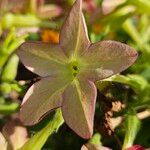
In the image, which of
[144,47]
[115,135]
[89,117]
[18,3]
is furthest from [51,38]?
[89,117]

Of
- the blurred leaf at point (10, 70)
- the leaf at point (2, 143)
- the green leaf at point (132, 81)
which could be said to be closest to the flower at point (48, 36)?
the blurred leaf at point (10, 70)

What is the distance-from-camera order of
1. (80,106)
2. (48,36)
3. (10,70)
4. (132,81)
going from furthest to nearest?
1. (48,36)
2. (10,70)
3. (132,81)
4. (80,106)

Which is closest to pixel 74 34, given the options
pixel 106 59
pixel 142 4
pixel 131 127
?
pixel 106 59

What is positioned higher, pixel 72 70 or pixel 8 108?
pixel 72 70

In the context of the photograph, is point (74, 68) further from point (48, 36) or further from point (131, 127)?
point (48, 36)

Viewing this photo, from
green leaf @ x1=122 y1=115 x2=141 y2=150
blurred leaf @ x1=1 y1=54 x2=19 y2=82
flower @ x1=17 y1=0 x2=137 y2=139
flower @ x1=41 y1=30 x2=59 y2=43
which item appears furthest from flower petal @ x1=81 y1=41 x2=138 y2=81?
flower @ x1=41 y1=30 x2=59 y2=43

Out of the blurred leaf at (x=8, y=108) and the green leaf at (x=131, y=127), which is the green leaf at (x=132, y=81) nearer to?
the green leaf at (x=131, y=127)

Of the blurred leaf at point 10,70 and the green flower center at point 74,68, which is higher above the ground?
the green flower center at point 74,68

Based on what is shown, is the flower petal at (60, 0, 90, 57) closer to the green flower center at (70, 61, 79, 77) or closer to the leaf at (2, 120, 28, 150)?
the green flower center at (70, 61, 79, 77)

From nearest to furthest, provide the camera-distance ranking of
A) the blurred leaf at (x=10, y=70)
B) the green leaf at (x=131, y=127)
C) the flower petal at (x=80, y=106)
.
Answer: the flower petal at (x=80, y=106) < the green leaf at (x=131, y=127) < the blurred leaf at (x=10, y=70)
